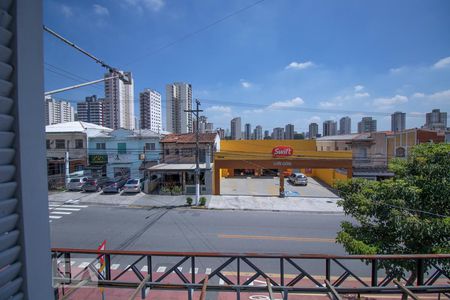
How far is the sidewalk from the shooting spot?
18.0 m

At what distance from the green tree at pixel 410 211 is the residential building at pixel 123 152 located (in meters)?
24.2

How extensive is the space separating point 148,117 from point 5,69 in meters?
31.0

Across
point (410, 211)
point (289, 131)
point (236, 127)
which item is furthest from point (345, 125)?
point (410, 211)

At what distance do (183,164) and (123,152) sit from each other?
7.58 metres

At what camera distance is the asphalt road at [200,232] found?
33.8 feet

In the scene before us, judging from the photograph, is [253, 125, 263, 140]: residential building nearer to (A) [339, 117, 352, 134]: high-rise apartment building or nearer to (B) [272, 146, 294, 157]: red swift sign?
(A) [339, 117, 352, 134]: high-rise apartment building

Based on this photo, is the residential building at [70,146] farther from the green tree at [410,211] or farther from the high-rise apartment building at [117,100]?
the green tree at [410,211]

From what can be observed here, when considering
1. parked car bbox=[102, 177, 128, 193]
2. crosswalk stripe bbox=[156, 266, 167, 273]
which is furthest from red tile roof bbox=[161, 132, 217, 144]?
crosswalk stripe bbox=[156, 266, 167, 273]

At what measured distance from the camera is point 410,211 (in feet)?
18.6

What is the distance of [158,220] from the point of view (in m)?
14.6

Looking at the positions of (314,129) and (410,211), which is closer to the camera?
(410,211)

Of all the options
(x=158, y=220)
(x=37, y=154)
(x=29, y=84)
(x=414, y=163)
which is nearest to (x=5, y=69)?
(x=29, y=84)

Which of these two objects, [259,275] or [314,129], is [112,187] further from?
[314,129]

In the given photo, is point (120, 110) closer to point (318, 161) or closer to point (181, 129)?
point (181, 129)
